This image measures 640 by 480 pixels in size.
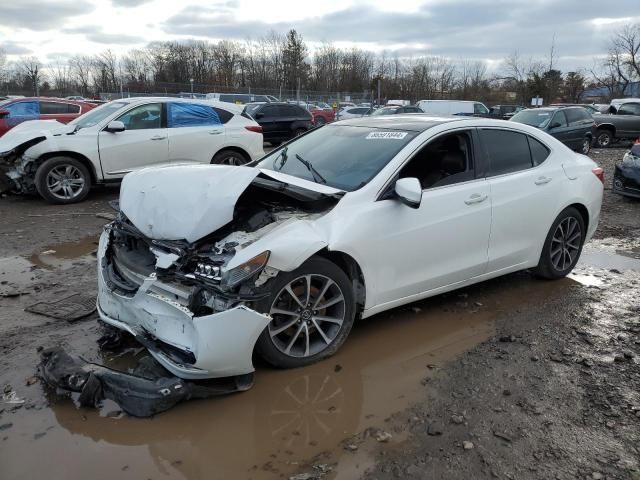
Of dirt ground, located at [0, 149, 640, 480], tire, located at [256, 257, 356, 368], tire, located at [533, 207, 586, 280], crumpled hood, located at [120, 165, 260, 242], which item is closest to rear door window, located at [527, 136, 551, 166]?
tire, located at [533, 207, 586, 280]

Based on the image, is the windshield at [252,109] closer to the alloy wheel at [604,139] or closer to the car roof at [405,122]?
the alloy wheel at [604,139]

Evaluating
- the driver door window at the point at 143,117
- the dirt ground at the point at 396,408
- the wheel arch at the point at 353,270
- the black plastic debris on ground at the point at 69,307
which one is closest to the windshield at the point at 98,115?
the driver door window at the point at 143,117

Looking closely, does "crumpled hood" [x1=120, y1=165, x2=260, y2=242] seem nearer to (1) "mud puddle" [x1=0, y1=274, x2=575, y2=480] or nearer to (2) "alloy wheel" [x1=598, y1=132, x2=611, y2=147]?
(1) "mud puddle" [x1=0, y1=274, x2=575, y2=480]

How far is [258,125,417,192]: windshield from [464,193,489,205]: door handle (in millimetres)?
694

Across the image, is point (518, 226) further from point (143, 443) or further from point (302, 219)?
point (143, 443)

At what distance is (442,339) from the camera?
4.14 metres

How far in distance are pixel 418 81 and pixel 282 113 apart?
4178 cm

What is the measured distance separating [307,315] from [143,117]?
6.90 meters

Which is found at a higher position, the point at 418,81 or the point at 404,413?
the point at 418,81

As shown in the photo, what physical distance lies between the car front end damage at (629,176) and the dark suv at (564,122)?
6196mm

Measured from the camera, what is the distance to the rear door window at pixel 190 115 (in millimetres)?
9406

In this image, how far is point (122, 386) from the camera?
3008 millimetres

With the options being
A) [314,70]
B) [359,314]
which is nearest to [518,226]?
[359,314]

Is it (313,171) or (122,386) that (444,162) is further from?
(122,386)
